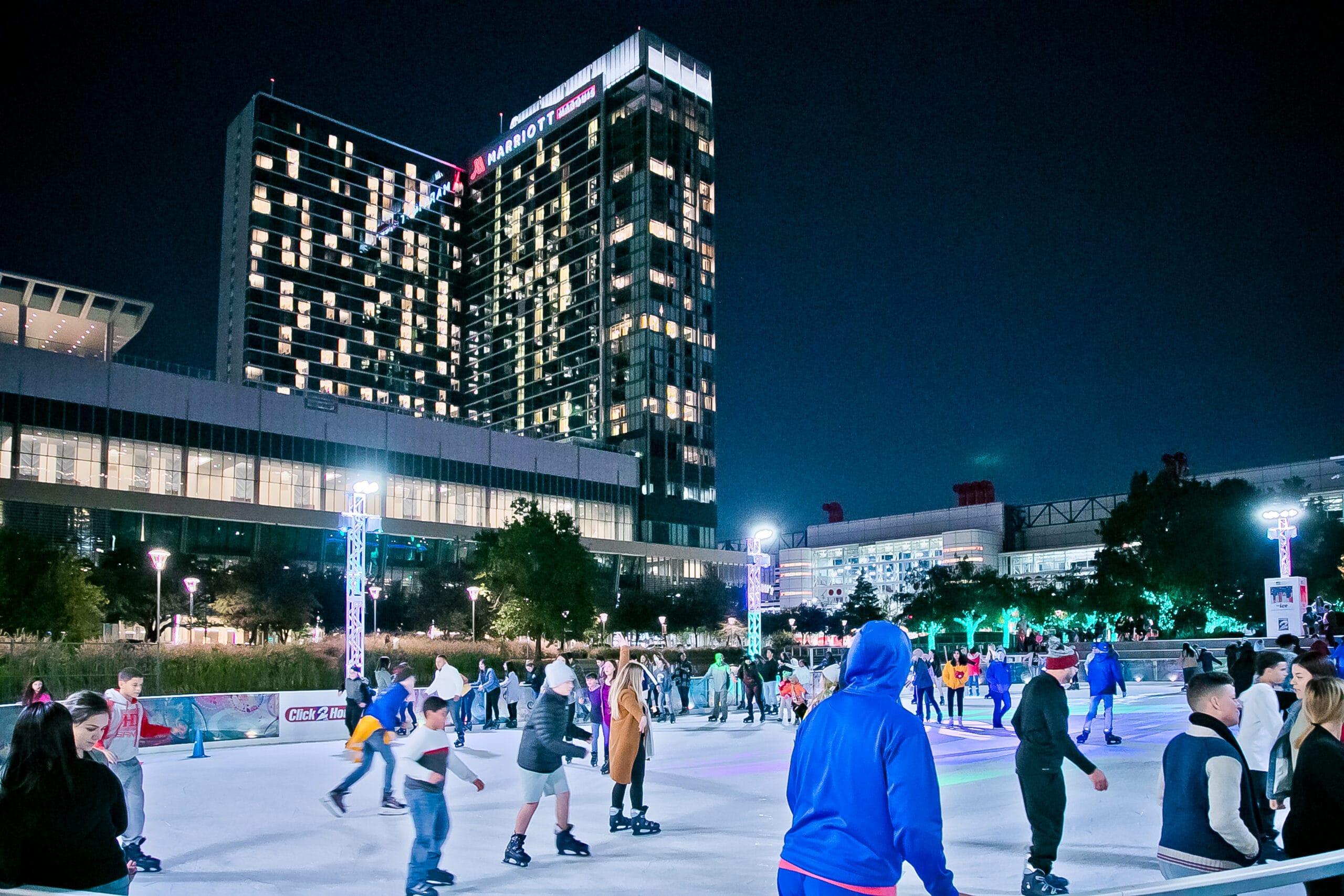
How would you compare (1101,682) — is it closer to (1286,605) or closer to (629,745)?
(629,745)

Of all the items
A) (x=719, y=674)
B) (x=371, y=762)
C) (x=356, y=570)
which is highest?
(x=356, y=570)

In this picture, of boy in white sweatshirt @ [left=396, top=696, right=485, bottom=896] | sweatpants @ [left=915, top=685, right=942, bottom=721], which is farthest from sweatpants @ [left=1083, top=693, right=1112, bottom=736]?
boy in white sweatshirt @ [left=396, top=696, right=485, bottom=896]

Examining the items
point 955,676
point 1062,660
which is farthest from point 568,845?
point 955,676

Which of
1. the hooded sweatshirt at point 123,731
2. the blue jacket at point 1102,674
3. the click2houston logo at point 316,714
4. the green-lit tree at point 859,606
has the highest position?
the hooded sweatshirt at point 123,731

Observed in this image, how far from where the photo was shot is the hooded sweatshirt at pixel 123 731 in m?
8.77

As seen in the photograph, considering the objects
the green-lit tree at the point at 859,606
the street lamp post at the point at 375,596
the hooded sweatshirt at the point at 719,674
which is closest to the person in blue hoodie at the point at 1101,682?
the hooded sweatshirt at the point at 719,674

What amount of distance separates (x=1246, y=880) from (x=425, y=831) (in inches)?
245

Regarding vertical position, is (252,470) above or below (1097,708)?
above

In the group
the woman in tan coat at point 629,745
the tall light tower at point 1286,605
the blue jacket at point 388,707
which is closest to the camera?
the woman in tan coat at point 629,745

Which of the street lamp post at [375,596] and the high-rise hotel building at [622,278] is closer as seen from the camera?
the street lamp post at [375,596]

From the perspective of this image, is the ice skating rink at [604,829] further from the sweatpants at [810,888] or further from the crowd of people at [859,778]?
the sweatpants at [810,888]

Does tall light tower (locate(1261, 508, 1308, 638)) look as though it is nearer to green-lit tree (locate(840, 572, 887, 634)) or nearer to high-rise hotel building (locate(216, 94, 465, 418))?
green-lit tree (locate(840, 572, 887, 634))

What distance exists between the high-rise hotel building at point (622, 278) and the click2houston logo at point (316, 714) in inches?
3652

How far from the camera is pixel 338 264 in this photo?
155m
